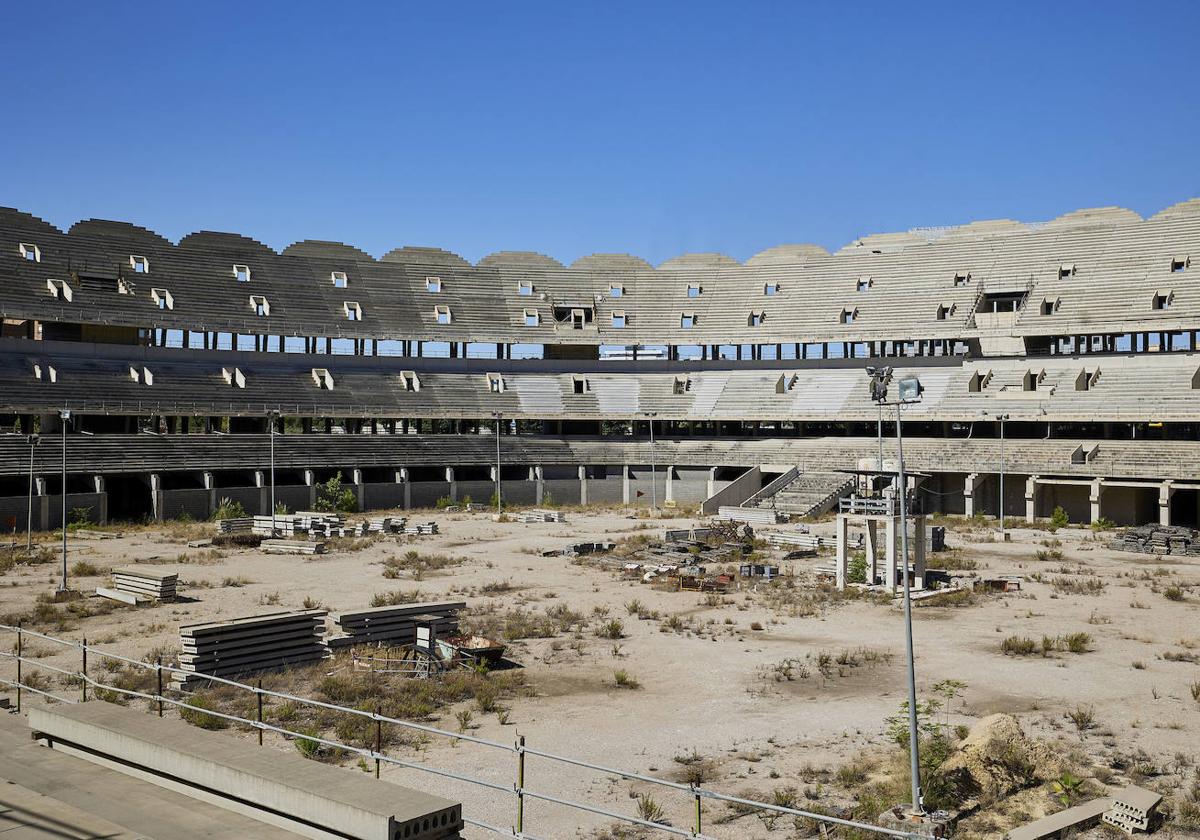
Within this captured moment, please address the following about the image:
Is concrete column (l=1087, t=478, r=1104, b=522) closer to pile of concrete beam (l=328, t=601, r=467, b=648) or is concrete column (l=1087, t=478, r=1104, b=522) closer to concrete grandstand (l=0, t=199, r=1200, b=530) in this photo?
concrete grandstand (l=0, t=199, r=1200, b=530)

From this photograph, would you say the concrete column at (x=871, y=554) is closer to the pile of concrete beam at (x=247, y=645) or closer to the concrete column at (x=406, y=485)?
the pile of concrete beam at (x=247, y=645)

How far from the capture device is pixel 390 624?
77.8 feet

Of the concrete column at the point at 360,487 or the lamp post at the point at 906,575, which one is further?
the concrete column at the point at 360,487

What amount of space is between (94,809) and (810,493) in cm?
5067

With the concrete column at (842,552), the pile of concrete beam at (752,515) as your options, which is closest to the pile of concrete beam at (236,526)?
the pile of concrete beam at (752,515)

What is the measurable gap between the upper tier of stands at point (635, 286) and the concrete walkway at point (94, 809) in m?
52.7

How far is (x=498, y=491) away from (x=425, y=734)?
147 feet

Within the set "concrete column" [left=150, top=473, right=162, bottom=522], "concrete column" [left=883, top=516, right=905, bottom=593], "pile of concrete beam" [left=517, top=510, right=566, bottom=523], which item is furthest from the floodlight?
"concrete column" [left=150, top=473, right=162, bottom=522]

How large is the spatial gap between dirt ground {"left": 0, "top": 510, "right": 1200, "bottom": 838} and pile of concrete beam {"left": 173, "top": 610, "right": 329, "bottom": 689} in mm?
3776

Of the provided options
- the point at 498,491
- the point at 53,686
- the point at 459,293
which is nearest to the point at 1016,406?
the point at 498,491

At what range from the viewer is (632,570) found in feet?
121

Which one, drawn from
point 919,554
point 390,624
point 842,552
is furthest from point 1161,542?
point 390,624

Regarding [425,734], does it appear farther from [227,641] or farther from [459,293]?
[459,293]

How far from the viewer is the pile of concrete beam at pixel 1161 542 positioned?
139ft
